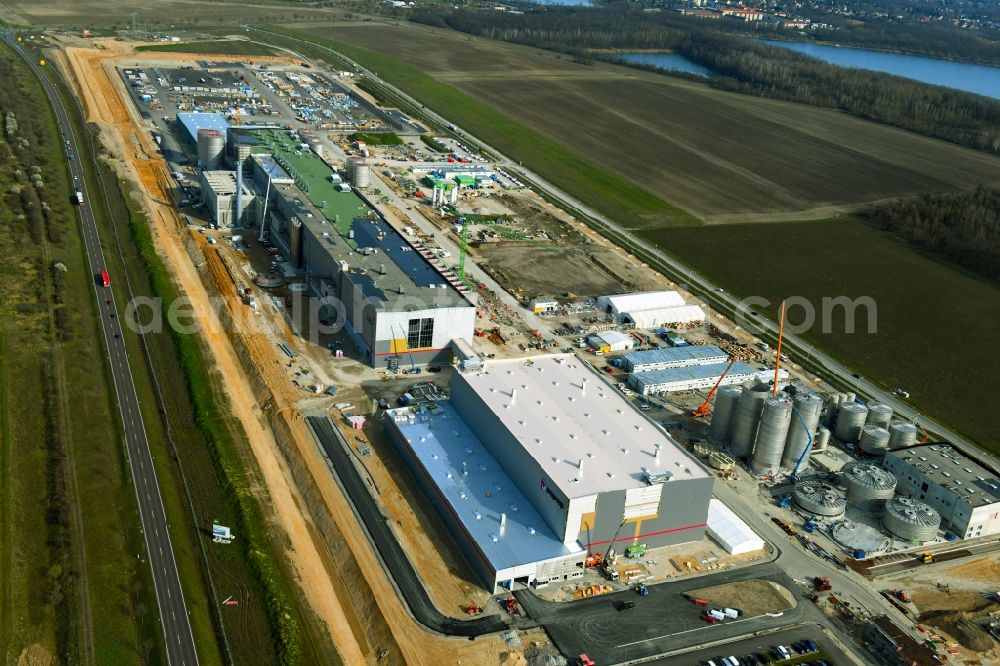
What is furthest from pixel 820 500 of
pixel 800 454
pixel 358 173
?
pixel 358 173

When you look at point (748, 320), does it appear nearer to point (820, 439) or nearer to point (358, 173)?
point (820, 439)

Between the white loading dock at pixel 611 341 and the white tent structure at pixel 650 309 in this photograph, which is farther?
the white tent structure at pixel 650 309

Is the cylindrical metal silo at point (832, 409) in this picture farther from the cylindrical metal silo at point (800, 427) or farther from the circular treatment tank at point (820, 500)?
the circular treatment tank at point (820, 500)

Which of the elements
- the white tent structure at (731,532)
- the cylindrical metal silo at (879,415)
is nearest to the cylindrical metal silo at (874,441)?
the cylindrical metal silo at (879,415)

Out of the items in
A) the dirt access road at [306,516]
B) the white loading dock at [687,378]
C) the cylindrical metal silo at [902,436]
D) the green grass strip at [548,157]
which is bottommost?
the dirt access road at [306,516]

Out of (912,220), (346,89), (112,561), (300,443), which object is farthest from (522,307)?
(346,89)

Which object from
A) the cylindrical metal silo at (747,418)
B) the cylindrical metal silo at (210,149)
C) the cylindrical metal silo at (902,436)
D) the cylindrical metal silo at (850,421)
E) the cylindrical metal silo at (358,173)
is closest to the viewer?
the cylindrical metal silo at (747,418)
